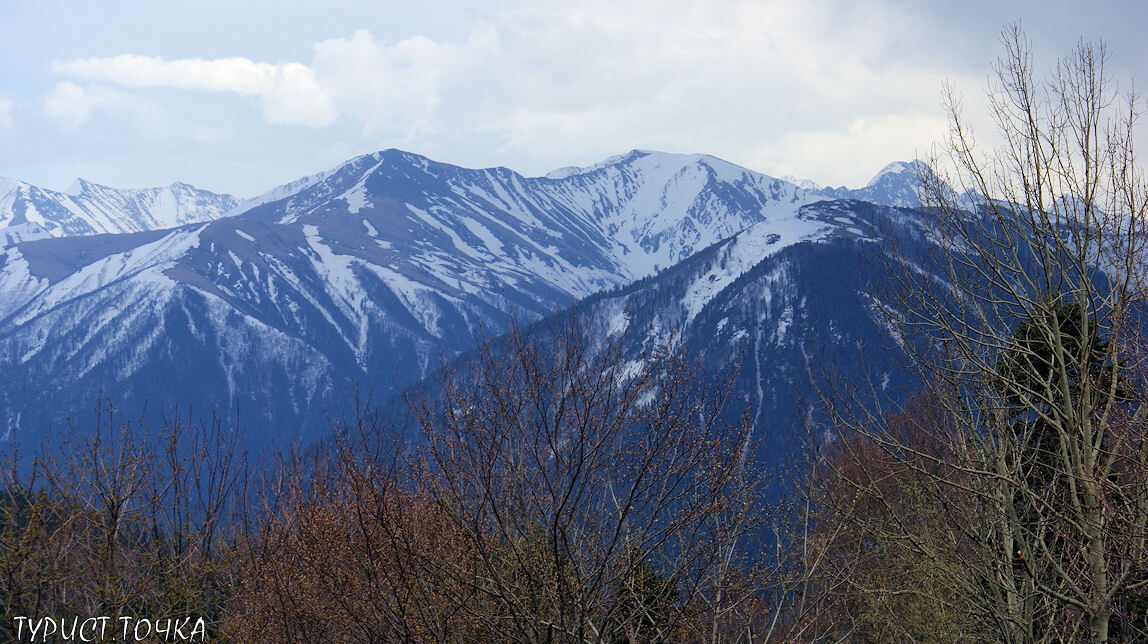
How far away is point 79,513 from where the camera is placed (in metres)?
13.6

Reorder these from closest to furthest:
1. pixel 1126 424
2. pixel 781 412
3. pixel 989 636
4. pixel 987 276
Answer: pixel 1126 424, pixel 987 276, pixel 989 636, pixel 781 412

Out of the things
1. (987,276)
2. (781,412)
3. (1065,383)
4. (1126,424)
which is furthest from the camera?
(781,412)

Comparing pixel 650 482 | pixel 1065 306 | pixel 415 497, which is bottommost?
pixel 415 497

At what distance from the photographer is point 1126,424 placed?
33.7 ft

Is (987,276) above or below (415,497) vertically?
above

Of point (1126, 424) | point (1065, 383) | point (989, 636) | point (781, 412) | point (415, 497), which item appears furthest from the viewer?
point (781, 412)

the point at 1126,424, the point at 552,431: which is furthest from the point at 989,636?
the point at 552,431

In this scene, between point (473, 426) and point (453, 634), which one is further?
point (453, 634)

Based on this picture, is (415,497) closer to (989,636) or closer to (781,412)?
(989,636)

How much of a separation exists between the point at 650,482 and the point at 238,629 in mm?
8402

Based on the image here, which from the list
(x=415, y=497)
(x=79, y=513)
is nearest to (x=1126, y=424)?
(x=415, y=497)

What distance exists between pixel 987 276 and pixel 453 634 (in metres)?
9.28

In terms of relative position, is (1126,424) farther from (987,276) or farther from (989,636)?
(989,636)

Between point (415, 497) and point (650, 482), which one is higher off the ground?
point (650, 482)
